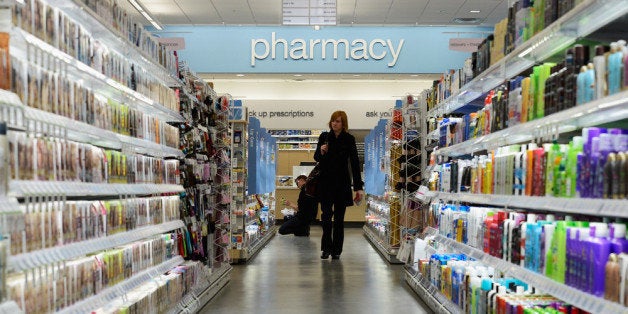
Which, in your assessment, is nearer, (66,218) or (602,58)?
(602,58)

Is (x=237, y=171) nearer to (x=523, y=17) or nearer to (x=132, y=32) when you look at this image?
(x=132, y=32)

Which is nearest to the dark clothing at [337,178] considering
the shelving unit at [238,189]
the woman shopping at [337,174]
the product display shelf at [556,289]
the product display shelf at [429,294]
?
Answer: the woman shopping at [337,174]

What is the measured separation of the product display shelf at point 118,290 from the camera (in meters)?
3.23

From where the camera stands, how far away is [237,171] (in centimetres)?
986

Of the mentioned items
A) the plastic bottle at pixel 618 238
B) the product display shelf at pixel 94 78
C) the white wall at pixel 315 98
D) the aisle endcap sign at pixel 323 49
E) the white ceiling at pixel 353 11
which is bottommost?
the plastic bottle at pixel 618 238

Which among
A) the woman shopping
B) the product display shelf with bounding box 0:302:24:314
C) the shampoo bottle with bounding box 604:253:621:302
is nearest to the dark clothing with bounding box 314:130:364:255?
the woman shopping

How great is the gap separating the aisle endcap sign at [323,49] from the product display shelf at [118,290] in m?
7.55

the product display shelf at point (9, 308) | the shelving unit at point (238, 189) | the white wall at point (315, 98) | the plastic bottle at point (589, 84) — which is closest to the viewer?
the product display shelf at point (9, 308)

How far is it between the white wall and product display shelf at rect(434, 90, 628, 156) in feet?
36.8

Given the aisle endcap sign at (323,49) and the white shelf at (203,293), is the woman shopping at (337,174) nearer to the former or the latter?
the white shelf at (203,293)

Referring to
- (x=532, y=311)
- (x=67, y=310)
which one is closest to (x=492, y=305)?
(x=532, y=311)

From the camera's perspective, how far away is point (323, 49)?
12.3 metres

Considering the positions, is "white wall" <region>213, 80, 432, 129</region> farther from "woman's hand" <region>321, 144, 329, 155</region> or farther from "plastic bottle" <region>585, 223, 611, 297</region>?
"plastic bottle" <region>585, 223, 611, 297</region>

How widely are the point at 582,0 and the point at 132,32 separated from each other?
262cm
